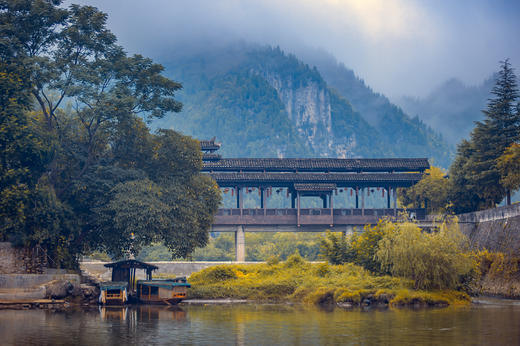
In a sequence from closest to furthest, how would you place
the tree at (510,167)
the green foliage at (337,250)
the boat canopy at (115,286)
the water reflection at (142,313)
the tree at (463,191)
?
1. the water reflection at (142,313)
2. the boat canopy at (115,286)
3. the green foliage at (337,250)
4. the tree at (510,167)
5. the tree at (463,191)

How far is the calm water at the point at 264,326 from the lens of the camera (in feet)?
67.7

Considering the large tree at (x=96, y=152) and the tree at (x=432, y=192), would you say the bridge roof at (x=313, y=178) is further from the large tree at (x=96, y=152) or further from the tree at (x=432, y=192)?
the large tree at (x=96, y=152)

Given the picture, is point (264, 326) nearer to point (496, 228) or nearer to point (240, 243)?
point (496, 228)

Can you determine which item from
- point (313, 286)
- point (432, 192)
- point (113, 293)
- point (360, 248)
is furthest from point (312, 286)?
point (432, 192)

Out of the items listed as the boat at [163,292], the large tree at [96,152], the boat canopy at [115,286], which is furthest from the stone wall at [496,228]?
the boat canopy at [115,286]

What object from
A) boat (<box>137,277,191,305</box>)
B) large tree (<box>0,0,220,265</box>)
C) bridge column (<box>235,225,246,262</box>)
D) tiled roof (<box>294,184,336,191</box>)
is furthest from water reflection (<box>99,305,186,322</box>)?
tiled roof (<box>294,184,336,191</box>)

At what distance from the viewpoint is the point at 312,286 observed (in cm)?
3703

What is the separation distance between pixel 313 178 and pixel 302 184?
1.52 meters

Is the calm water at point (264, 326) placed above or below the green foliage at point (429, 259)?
below

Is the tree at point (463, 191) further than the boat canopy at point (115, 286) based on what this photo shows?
Yes

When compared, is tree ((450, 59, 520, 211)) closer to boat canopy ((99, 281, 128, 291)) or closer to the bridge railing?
the bridge railing

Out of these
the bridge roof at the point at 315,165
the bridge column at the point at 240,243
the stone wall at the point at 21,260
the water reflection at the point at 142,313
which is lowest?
the water reflection at the point at 142,313

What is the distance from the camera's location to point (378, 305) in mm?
33375

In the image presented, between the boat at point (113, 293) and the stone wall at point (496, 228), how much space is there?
81.1ft
